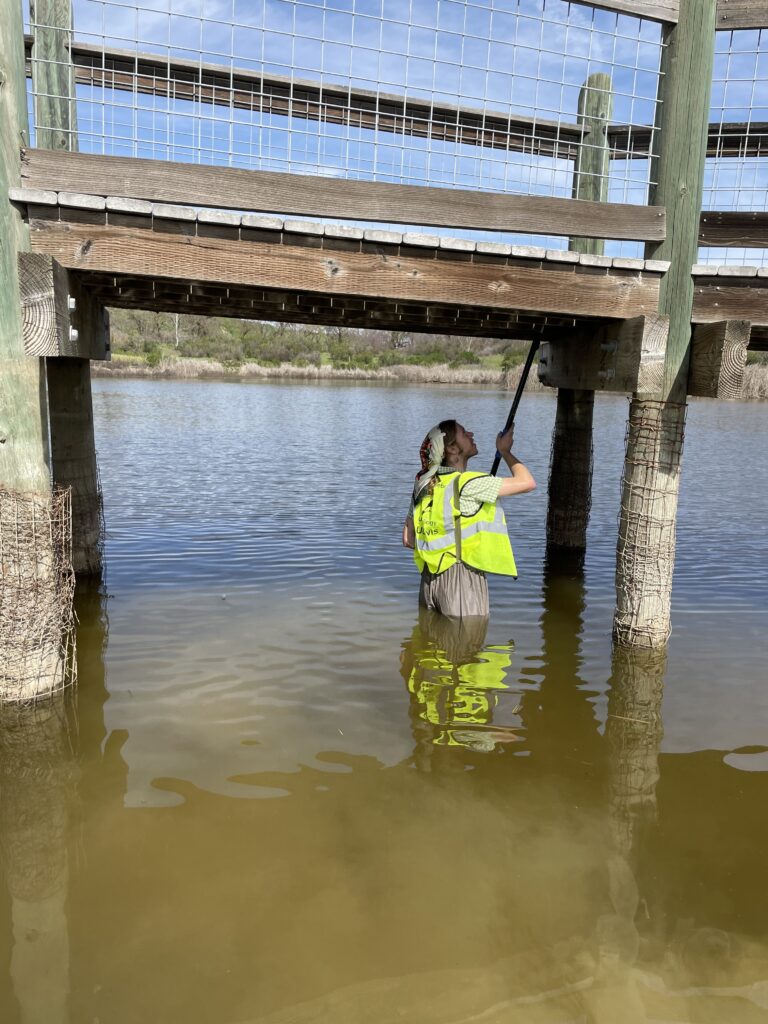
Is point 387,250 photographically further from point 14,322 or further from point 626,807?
point 626,807

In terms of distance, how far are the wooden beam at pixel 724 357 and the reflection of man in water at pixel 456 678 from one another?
2.61 meters

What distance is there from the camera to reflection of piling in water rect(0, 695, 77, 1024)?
10.4 ft

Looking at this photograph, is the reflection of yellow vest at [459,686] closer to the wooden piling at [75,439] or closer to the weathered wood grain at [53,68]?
the wooden piling at [75,439]

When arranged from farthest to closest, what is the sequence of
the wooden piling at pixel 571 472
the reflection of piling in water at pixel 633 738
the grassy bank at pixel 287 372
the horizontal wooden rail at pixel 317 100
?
1. the grassy bank at pixel 287 372
2. the wooden piling at pixel 571 472
3. the horizontal wooden rail at pixel 317 100
4. the reflection of piling in water at pixel 633 738

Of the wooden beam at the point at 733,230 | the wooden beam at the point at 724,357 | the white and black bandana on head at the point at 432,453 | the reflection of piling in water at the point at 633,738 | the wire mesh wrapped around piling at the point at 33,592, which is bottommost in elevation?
the reflection of piling in water at the point at 633,738

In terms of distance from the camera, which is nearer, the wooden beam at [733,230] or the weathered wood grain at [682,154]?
the weathered wood grain at [682,154]

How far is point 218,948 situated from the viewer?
3.34 m

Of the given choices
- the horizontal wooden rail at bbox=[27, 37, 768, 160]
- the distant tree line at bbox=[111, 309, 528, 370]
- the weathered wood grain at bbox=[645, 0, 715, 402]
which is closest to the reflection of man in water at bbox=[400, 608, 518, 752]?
the weathered wood grain at bbox=[645, 0, 715, 402]

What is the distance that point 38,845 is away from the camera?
406 cm

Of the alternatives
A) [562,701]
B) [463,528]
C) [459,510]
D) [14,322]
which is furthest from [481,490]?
[14,322]

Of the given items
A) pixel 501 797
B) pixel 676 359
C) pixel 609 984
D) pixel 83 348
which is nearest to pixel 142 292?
pixel 83 348

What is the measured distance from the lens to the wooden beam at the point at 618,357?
5.81 m

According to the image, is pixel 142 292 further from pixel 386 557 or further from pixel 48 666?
pixel 386 557

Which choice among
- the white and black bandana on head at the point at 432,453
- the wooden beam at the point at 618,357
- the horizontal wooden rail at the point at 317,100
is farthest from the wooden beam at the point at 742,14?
the white and black bandana on head at the point at 432,453
